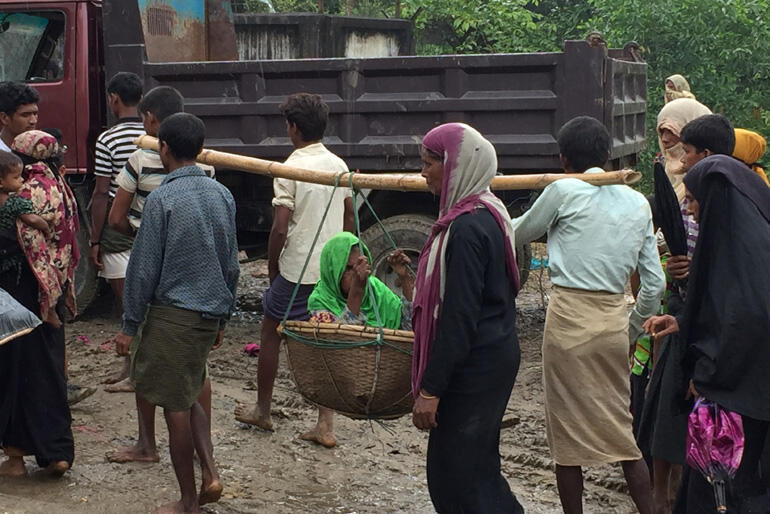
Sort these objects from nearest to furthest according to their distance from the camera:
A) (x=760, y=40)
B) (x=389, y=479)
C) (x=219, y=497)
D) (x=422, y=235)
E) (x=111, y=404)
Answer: (x=219, y=497)
(x=389, y=479)
(x=111, y=404)
(x=422, y=235)
(x=760, y=40)

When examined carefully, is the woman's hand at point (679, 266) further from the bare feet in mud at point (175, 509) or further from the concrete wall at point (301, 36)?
the concrete wall at point (301, 36)

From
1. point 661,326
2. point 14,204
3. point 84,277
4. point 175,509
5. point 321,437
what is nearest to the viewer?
point 661,326

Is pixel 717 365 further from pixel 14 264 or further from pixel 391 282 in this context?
pixel 391 282

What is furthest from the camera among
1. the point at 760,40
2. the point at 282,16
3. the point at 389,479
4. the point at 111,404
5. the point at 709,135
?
the point at 760,40

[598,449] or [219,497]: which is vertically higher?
[598,449]

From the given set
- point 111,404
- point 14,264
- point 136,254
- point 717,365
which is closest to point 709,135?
point 717,365

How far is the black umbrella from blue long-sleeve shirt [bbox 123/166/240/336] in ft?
5.51

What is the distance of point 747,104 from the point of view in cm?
1161

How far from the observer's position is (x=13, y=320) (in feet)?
14.1

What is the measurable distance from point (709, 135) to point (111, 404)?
358 centimetres

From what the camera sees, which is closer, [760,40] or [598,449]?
[598,449]

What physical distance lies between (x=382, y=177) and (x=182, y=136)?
0.82 meters

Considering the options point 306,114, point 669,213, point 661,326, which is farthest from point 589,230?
point 306,114

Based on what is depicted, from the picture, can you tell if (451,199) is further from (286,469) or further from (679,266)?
(286,469)
